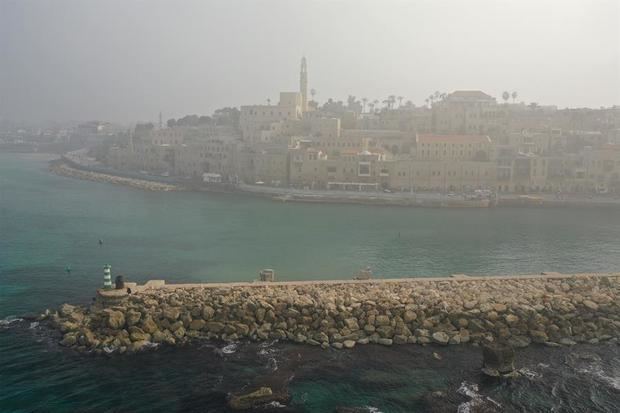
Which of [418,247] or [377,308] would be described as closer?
[377,308]

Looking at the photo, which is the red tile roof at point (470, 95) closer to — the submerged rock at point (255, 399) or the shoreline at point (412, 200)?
the shoreline at point (412, 200)

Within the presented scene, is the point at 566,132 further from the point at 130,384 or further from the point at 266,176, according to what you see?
the point at 130,384

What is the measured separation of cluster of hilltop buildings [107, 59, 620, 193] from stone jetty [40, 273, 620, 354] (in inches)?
1005

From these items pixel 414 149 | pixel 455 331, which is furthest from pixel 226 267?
pixel 414 149

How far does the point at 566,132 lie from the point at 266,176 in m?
24.5

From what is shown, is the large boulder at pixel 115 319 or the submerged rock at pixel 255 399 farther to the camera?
the large boulder at pixel 115 319

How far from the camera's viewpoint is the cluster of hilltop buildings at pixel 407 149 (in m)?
38.4

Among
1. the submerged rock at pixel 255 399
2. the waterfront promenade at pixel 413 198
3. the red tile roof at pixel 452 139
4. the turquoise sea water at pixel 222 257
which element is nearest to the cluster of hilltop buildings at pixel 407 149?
the red tile roof at pixel 452 139

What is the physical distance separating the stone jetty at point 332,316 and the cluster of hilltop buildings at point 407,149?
25539 mm

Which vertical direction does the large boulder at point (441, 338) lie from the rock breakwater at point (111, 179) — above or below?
below

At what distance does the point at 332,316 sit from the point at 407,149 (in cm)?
3363

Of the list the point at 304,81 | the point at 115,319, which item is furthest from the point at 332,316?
the point at 304,81

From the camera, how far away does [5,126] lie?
447ft

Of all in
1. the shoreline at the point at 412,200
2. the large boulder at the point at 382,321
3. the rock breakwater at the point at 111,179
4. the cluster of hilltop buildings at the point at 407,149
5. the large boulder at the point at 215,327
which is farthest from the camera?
the rock breakwater at the point at 111,179
